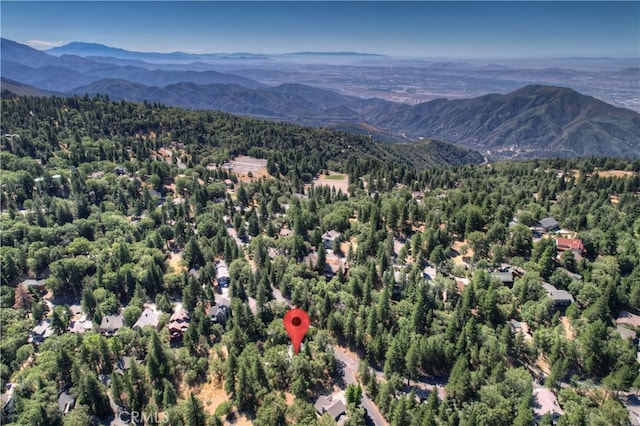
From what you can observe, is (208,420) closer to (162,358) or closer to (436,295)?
(162,358)

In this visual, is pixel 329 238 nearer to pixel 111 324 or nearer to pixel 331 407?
pixel 331 407

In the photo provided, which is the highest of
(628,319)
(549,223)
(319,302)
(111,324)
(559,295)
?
(549,223)

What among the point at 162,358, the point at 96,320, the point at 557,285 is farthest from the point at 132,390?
the point at 557,285

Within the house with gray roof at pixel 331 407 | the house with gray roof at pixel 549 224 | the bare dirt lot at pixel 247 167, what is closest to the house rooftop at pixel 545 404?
the house with gray roof at pixel 331 407

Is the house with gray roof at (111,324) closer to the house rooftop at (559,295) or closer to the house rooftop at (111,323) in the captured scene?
the house rooftop at (111,323)

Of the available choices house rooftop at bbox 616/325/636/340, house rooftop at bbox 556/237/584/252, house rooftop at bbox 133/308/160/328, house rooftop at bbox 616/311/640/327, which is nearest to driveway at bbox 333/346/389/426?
house rooftop at bbox 133/308/160/328

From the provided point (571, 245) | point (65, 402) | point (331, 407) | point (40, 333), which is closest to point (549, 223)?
point (571, 245)

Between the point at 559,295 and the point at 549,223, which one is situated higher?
the point at 549,223

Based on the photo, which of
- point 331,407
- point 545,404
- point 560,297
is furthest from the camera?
point 560,297
